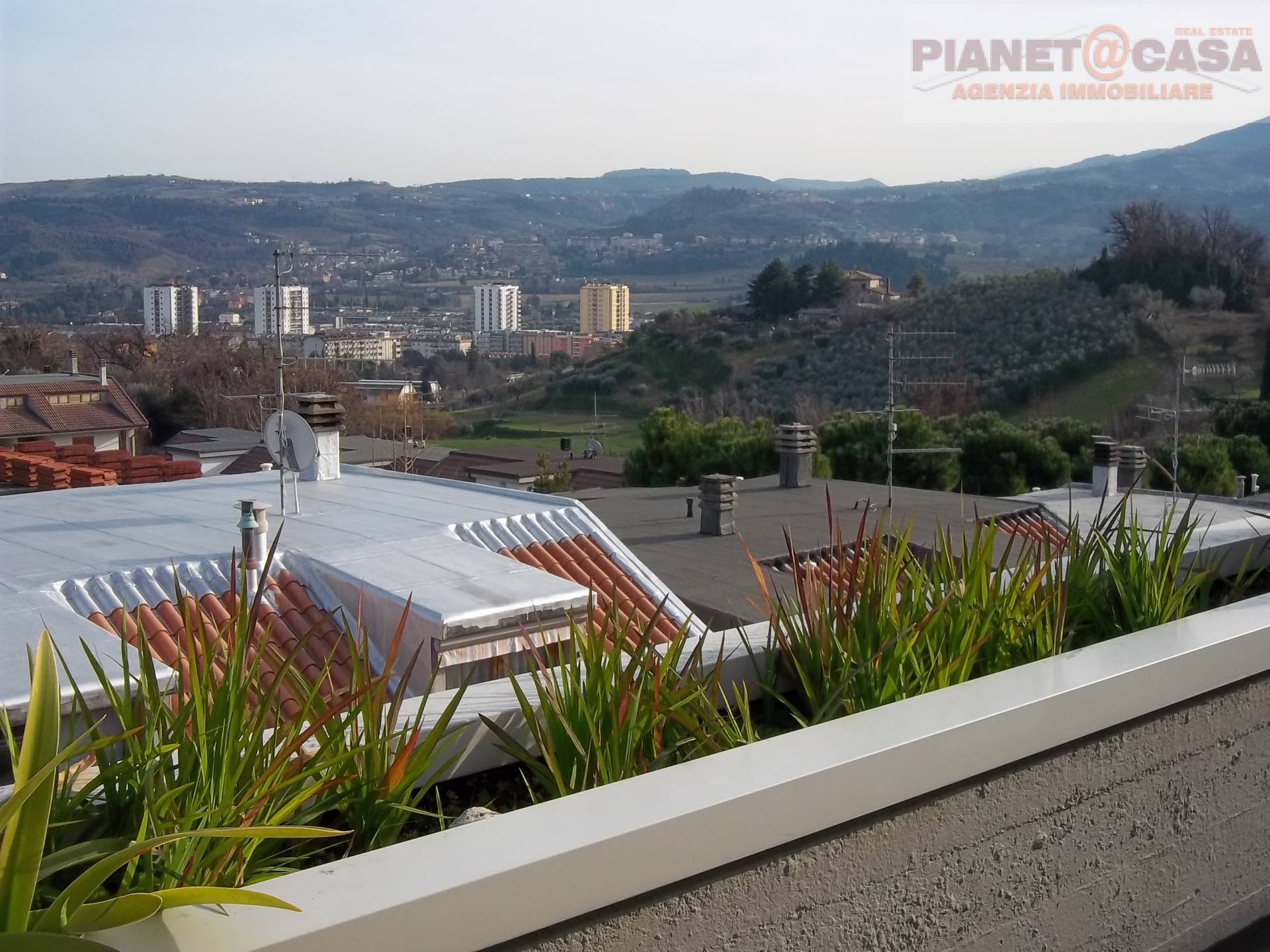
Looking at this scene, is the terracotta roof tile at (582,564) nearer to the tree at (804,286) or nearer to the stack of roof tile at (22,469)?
the stack of roof tile at (22,469)

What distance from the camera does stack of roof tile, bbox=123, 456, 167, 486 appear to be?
1667cm

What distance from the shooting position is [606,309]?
64.0 m

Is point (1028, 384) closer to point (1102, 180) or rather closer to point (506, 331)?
point (506, 331)

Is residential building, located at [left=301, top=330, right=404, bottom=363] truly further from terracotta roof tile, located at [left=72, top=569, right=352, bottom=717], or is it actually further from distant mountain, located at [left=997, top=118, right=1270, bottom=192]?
distant mountain, located at [left=997, top=118, right=1270, bottom=192]

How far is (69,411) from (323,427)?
25535 mm

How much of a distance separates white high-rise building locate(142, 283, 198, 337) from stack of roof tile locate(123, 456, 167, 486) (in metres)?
28.9

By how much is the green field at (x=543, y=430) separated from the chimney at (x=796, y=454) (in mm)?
19753

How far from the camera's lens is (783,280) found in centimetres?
5547

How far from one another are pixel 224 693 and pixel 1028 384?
4265 cm

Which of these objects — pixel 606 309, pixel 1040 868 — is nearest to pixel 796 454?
pixel 1040 868

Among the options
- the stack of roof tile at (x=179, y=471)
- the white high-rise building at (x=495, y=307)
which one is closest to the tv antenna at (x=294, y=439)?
the stack of roof tile at (x=179, y=471)

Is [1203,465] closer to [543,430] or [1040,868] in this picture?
[543,430]

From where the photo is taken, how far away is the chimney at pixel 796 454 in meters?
17.6

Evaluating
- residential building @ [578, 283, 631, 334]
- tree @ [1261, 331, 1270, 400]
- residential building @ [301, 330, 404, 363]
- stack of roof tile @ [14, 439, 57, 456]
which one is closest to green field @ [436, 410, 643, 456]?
residential building @ [301, 330, 404, 363]
